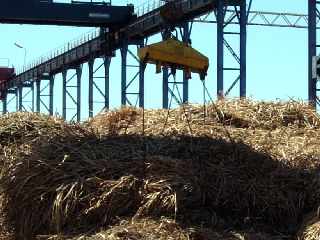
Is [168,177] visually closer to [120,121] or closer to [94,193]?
[94,193]

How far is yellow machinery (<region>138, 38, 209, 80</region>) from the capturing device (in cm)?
633

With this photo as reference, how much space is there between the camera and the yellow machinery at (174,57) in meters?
6.33

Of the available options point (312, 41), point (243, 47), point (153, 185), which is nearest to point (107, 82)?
point (243, 47)

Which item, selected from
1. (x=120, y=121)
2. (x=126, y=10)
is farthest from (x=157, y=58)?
(x=126, y=10)

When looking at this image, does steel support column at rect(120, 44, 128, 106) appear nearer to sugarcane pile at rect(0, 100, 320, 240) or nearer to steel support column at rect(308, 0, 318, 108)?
steel support column at rect(308, 0, 318, 108)

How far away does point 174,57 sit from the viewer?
21.3 ft

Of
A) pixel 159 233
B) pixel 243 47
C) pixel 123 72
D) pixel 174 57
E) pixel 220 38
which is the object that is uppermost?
pixel 220 38

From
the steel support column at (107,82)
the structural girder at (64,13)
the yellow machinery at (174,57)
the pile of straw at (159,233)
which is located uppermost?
the structural girder at (64,13)

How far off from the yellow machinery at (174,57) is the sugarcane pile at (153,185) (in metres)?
0.74

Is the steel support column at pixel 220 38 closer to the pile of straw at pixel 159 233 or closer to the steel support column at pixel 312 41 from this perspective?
the steel support column at pixel 312 41

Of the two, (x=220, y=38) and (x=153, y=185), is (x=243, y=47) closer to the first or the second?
(x=220, y=38)

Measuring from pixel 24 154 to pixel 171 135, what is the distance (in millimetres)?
1503

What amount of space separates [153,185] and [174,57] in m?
1.22

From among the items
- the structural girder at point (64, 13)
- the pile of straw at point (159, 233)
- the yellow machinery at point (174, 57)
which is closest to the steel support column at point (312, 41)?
the structural girder at point (64, 13)
